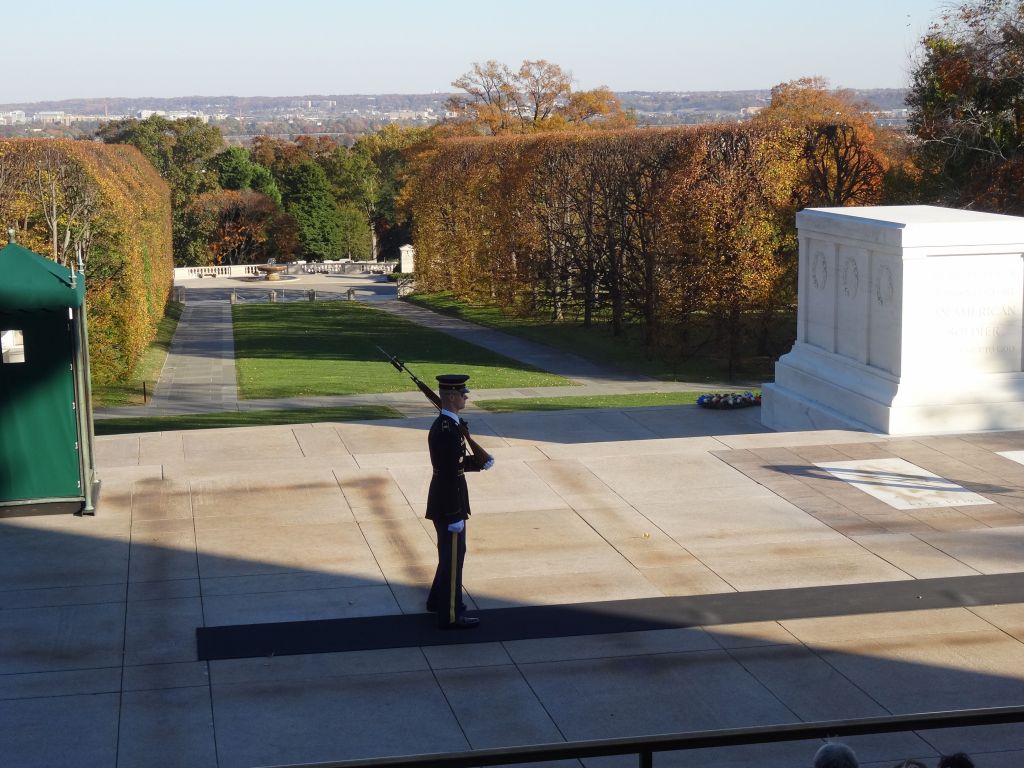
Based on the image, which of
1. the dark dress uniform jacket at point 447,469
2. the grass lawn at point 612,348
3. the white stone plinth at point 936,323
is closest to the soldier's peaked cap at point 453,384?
the dark dress uniform jacket at point 447,469

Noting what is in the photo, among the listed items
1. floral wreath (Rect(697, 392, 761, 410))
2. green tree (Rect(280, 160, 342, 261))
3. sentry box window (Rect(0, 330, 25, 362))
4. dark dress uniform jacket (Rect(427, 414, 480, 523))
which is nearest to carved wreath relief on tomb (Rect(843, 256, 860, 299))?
floral wreath (Rect(697, 392, 761, 410))

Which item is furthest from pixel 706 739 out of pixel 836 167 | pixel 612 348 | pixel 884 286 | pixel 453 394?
pixel 612 348

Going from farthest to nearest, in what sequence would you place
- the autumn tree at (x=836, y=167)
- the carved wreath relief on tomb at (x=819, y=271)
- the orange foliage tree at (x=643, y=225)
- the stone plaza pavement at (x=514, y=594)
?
the autumn tree at (x=836, y=167), the orange foliage tree at (x=643, y=225), the carved wreath relief on tomb at (x=819, y=271), the stone plaza pavement at (x=514, y=594)

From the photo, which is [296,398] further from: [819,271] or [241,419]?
[819,271]

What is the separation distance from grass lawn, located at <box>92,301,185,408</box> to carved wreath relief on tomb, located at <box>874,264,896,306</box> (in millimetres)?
15202

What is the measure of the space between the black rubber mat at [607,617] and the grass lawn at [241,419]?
1047 centimetres

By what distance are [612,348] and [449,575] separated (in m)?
25.6

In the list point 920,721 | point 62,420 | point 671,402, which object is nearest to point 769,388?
point 671,402

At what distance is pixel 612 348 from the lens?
3256 centimetres

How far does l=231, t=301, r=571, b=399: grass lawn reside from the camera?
24.4 metres

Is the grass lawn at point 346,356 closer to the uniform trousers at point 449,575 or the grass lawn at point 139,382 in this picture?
the grass lawn at point 139,382

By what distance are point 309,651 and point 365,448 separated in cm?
596

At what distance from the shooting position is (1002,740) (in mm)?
5750

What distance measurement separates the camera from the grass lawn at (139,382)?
23828 mm
